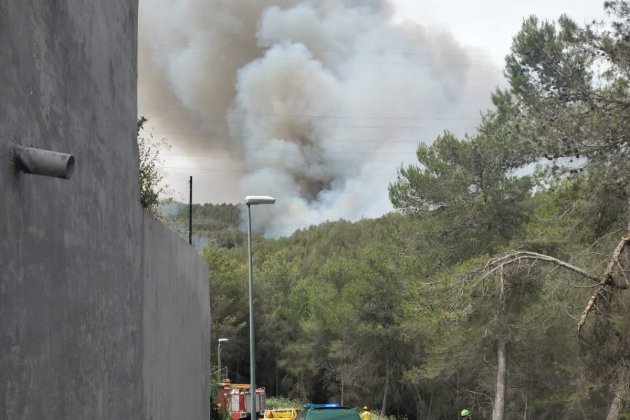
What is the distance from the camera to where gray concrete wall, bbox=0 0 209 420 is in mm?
3178

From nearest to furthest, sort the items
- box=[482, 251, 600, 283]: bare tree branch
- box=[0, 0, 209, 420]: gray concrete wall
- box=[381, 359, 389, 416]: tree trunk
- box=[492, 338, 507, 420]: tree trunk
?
box=[0, 0, 209, 420]: gray concrete wall, box=[482, 251, 600, 283]: bare tree branch, box=[492, 338, 507, 420]: tree trunk, box=[381, 359, 389, 416]: tree trunk

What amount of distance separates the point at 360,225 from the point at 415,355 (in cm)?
5971

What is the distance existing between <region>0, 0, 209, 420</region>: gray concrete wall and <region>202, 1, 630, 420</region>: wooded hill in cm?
992

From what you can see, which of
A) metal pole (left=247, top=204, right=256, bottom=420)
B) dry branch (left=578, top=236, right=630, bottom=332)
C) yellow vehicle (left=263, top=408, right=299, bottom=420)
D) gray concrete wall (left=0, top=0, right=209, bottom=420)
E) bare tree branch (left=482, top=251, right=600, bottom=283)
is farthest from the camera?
yellow vehicle (left=263, top=408, right=299, bottom=420)

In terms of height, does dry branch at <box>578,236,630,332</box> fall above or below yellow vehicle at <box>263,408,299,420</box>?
above

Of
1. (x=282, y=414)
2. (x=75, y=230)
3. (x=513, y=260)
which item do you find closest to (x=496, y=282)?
(x=513, y=260)

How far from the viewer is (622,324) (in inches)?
519

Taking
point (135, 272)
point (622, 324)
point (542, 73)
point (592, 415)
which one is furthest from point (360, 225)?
point (135, 272)

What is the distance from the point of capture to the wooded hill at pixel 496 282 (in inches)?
567

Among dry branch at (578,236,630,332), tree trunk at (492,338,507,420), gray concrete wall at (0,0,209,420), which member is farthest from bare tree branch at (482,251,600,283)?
tree trunk at (492,338,507,420)

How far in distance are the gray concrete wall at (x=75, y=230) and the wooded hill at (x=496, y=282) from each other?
9915 millimetres

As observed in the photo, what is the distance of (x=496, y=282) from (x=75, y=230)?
12299mm

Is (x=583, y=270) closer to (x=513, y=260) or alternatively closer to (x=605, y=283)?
(x=513, y=260)

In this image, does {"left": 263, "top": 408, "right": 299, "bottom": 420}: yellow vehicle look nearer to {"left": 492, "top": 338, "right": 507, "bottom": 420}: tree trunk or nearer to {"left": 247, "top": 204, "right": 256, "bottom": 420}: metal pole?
{"left": 247, "top": 204, "right": 256, "bottom": 420}: metal pole
